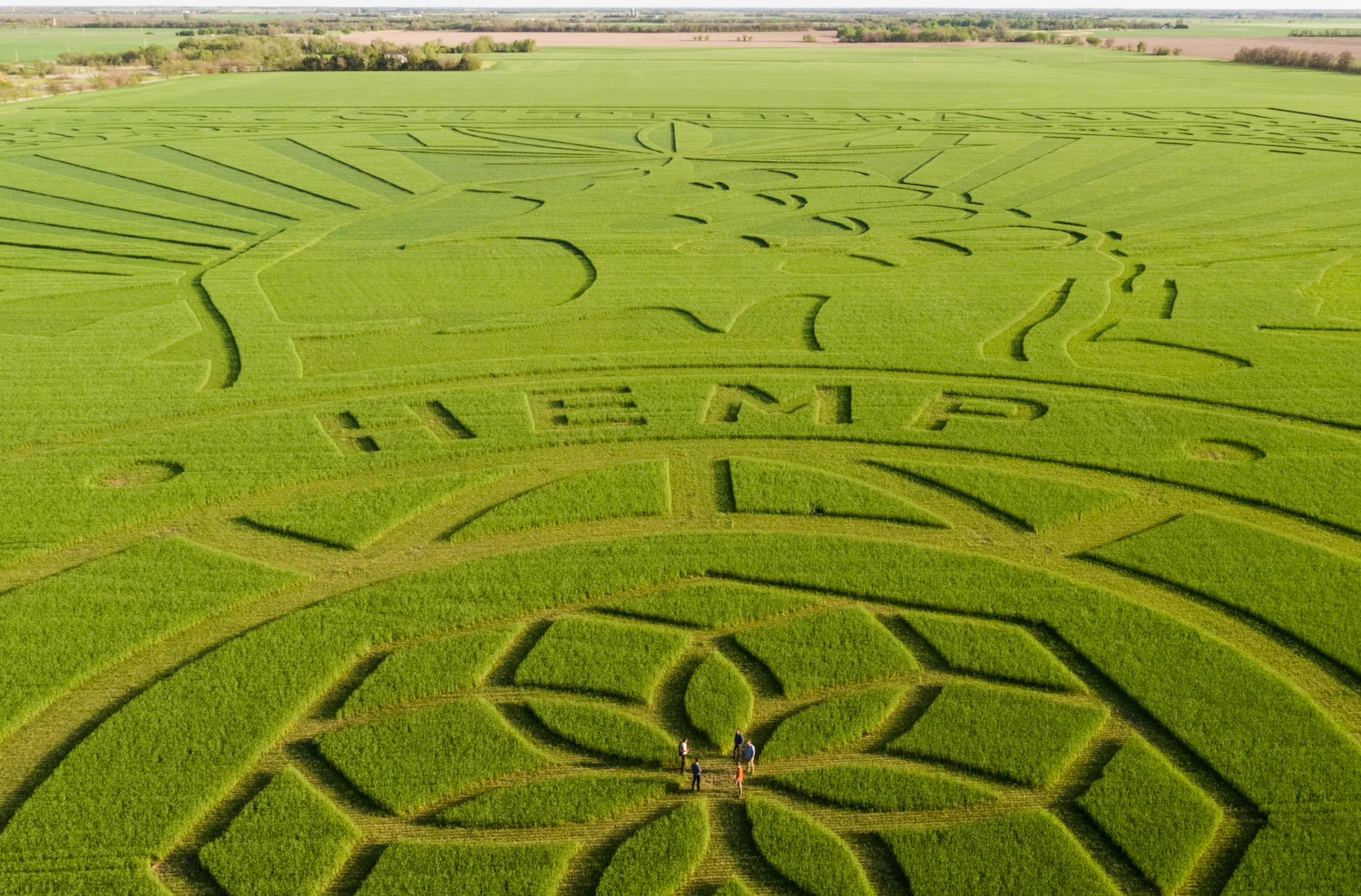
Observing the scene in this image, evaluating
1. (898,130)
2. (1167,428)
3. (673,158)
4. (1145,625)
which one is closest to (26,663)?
(1145,625)

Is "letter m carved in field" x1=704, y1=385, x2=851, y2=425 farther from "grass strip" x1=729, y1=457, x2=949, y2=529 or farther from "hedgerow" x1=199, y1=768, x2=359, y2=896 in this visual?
"hedgerow" x1=199, y1=768, x2=359, y2=896

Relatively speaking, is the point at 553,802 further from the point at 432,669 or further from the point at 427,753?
the point at 432,669

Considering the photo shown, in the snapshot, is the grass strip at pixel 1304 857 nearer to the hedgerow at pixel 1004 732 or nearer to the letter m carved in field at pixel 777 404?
the hedgerow at pixel 1004 732

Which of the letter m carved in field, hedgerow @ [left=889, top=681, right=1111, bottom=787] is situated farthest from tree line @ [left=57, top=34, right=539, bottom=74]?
hedgerow @ [left=889, top=681, right=1111, bottom=787]

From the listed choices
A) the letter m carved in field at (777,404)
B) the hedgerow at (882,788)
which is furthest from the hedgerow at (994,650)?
the letter m carved in field at (777,404)

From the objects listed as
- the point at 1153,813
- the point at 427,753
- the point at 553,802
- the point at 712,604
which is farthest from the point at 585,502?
the point at 1153,813

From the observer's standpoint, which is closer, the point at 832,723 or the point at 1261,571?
the point at 832,723
